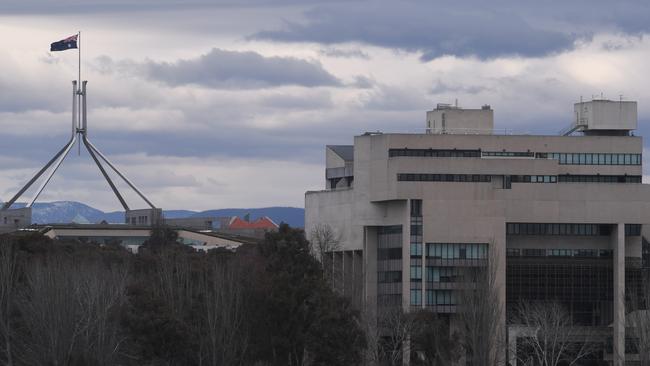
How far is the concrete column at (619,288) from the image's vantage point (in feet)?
384

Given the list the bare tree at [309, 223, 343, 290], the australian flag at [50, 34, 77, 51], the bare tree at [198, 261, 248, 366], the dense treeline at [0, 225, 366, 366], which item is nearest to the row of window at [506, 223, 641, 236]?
the bare tree at [309, 223, 343, 290]

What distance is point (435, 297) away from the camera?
11950 centimetres

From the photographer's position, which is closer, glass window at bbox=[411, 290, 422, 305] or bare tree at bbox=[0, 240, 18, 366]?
bare tree at bbox=[0, 240, 18, 366]

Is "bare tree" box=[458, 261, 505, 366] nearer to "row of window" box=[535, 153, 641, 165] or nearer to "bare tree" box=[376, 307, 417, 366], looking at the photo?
"bare tree" box=[376, 307, 417, 366]

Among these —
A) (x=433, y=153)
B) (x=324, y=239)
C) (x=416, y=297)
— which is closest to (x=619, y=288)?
(x=416, y=297)

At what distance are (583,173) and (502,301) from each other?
12.0 meters

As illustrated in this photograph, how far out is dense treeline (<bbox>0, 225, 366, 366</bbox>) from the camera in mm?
90750

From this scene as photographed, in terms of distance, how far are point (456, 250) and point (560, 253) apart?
308 inches

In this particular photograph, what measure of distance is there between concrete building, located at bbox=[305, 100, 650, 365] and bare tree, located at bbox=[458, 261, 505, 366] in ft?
61.9

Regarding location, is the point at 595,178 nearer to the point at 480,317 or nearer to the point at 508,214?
the point at 508,214

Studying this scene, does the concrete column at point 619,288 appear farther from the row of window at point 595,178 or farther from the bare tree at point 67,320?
the bare tree at point 67,320

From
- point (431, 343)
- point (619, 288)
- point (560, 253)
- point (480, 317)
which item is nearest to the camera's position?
point (480, 317)

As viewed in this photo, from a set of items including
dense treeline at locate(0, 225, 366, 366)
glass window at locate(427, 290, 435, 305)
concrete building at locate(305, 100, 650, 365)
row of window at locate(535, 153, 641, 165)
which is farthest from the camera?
row of window at locate(535, 153, 641, 165)

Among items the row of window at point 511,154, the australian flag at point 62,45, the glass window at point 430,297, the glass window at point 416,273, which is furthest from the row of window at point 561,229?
the australian flag at point 62,45
